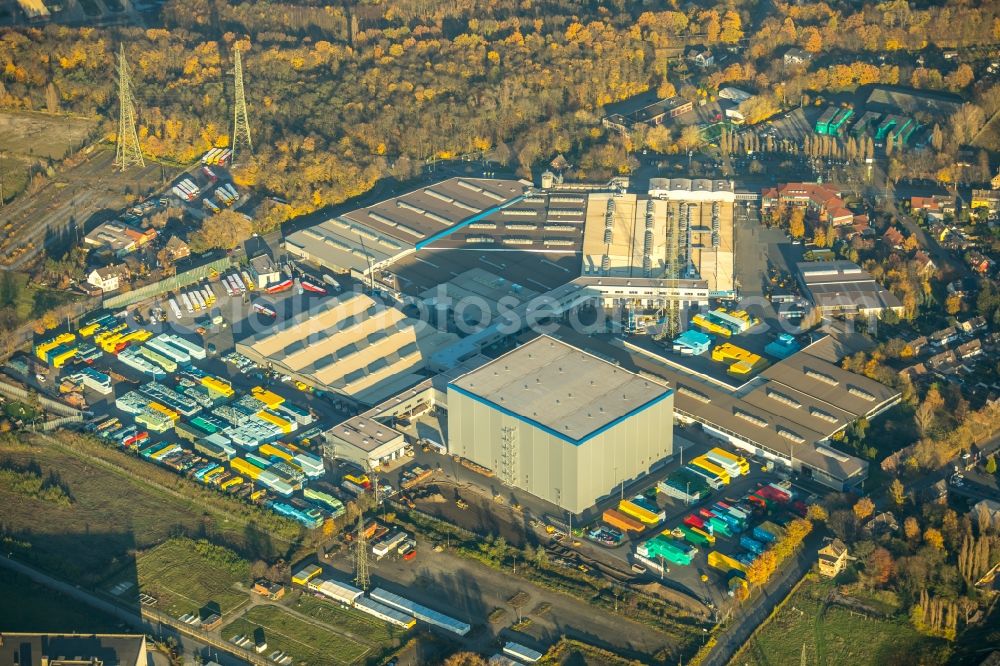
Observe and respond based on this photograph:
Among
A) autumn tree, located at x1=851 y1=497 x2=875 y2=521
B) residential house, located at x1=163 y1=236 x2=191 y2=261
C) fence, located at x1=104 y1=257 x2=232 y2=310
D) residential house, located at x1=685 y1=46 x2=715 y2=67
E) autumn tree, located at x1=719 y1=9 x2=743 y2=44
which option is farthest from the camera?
autumn tree, located at x1=719 y1=9 x2=743 y2=44

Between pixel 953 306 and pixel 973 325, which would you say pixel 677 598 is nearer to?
pixel 973 325

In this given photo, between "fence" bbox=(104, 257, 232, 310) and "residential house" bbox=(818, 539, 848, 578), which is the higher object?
"fence" bbox=(104, 257, 232, 310)

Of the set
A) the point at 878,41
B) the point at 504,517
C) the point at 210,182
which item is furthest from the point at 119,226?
the point at 878,41

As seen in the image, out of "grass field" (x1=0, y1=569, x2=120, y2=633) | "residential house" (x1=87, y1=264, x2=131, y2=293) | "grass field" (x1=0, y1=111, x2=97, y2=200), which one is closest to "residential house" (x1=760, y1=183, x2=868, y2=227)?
"residential house" (x1=87, y1=264, x2=131, y2=293)

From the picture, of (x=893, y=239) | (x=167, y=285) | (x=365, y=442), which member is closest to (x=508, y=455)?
(x=365, y=442)

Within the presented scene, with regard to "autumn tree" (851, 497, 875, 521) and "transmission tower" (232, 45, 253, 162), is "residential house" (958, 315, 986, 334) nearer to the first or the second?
"autumn tree" (851, 497, 875, 521)

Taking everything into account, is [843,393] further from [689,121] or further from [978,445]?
[689,121]

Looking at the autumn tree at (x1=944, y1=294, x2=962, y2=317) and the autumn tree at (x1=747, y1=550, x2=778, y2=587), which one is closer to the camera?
the autumn tree at (x1=747, y1=550, x2=778, y2=587)
